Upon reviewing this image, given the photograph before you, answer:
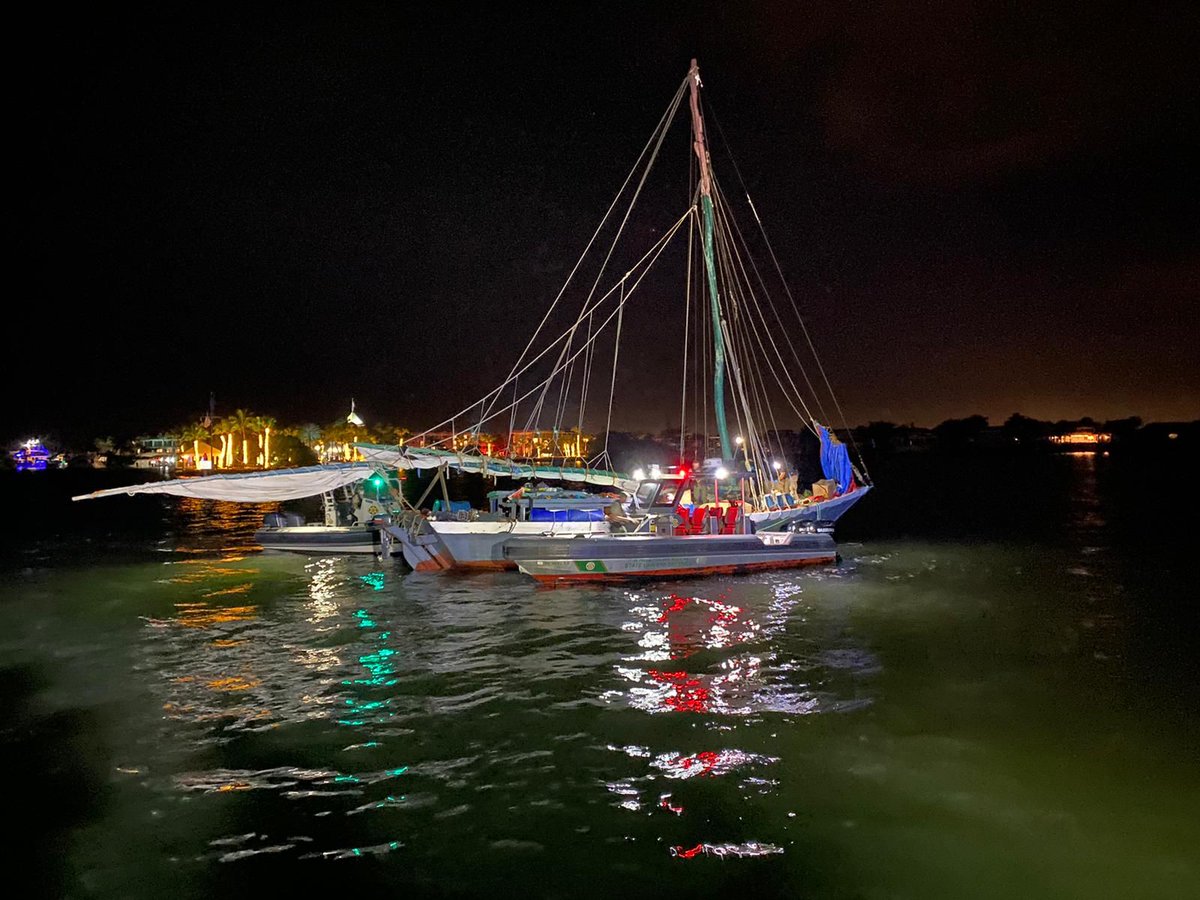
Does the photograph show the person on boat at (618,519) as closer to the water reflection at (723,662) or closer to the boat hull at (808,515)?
the water reflection at (723,662)

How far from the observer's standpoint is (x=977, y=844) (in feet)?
29.9

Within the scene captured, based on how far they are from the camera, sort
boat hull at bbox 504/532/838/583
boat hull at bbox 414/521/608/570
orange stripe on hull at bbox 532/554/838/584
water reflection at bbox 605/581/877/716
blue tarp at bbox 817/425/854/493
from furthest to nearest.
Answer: blue tarp at bbox 817/425/854/493
boat hull at bbox 414/521/608/570
orange stripe on hull at bbox 532/554/838/584
boat hull at bbox 504/532/838/583
water reflection at bbox 605/581/877/716

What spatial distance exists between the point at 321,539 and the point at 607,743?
2626 centimetres

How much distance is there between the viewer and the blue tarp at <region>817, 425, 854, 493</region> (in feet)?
117

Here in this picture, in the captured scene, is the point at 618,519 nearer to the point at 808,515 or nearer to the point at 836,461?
the point at 808,515

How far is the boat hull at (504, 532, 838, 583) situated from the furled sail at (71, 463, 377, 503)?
721cm

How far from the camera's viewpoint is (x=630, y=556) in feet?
84.1

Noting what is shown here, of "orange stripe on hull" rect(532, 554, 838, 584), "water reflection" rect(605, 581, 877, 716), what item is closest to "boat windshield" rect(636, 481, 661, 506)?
"orange stripe on hull" rect(532, 554, 838, 584)

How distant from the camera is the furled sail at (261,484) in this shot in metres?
23.0

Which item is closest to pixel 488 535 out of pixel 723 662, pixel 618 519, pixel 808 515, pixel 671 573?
pixel 618 519

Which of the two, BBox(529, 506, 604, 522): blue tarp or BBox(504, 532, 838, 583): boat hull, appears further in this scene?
BBox(529, 506, 604, 522): blue tarp

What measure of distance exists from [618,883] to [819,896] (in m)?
1.99

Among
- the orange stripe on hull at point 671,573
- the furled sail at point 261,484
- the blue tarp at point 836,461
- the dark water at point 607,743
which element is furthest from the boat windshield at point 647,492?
the furled sail at point 261,484

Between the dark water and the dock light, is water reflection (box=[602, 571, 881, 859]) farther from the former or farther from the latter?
the dock light
